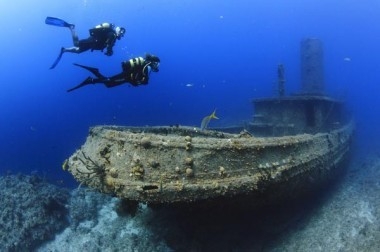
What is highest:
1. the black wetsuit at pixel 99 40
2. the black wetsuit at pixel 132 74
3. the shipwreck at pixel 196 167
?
the black wetsuit at pixel 99 40

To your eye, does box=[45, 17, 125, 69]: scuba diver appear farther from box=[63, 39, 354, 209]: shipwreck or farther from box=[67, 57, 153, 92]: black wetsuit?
box=[63, 39, 354, 209]: shipwreck

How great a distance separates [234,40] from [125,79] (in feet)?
620

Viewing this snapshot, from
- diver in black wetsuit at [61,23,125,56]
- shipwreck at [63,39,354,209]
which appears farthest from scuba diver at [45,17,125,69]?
shipwreck at [63,39,354,209]

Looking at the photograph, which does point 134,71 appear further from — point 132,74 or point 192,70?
point 192,70

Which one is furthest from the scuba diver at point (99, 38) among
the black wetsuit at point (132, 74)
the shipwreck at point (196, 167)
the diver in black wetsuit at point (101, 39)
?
the shipwreck at point (196, 167)

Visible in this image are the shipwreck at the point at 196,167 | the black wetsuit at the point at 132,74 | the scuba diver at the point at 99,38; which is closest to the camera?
the shipwreck at the point at 196,167

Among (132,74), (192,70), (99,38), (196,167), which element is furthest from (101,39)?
(192,70)

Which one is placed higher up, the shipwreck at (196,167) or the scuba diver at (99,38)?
the scuba diver at (99,38)

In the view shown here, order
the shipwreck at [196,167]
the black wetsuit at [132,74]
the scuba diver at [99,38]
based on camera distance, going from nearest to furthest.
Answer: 1. the shipwreck at [196,167]
2. the black wetsuit at [132,74]
3. the scuba diver at [99,38]

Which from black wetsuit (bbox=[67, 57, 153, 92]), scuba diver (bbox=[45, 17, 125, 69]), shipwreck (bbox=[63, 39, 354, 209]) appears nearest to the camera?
shipwreck (bbox=[63, 39, 354, 209])

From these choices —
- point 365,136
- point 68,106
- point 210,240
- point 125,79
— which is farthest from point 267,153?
point 68,106

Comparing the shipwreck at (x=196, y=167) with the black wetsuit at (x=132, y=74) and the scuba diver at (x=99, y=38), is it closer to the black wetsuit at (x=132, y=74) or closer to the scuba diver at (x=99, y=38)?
the black wetsuit at (x=132, y=74)

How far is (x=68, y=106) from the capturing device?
57.4 metres

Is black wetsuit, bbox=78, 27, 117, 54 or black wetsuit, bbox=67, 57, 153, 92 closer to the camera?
black wetsuit, bbox=67, 57, 153, 92
